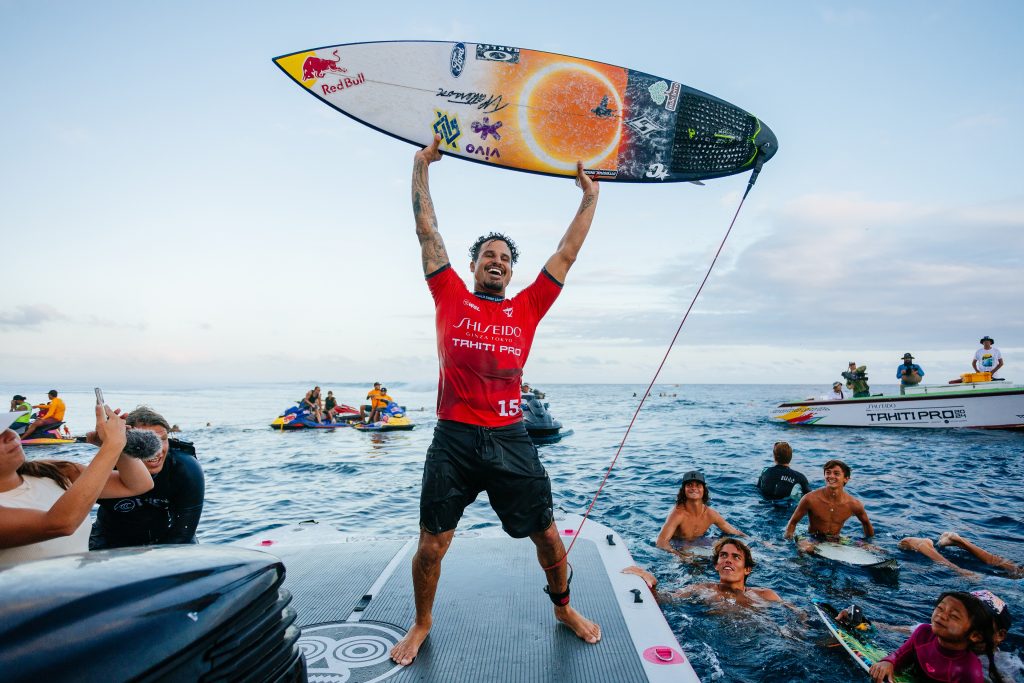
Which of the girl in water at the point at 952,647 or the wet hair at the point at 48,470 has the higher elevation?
the wet hair at the point at 48,470

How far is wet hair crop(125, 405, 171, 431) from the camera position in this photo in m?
2.92

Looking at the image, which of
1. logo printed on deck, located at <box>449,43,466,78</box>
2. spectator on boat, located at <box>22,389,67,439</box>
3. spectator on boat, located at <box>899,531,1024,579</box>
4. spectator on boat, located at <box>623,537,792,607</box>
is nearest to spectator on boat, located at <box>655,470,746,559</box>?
spectator on boat, located at <box>623,537,792,607</box>

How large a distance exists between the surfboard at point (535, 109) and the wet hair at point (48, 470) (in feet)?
8.37

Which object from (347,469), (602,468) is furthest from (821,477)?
(347,469)

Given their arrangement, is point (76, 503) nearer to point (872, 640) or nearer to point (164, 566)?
point (164, 566)

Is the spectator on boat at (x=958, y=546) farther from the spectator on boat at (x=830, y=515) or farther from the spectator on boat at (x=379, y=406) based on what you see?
the spectator on boat at (x=379, y=406)

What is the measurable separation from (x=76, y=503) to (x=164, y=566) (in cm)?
90

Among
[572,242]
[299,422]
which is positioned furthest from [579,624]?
[299,422]

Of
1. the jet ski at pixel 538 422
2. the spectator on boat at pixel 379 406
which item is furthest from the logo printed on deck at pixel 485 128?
the spectator on boat at pixel 379 406

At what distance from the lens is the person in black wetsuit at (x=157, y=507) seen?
2928 millimetres

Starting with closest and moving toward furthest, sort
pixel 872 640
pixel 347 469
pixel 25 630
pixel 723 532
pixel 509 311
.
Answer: pixel 25 630 → pixel 509 311 → pixel 872 640 → pixel 723 532 → pixel 347 469

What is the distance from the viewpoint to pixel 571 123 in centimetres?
381

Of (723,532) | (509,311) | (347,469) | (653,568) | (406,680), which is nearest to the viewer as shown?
(406,680)

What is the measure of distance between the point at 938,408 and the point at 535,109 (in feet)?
61.5
